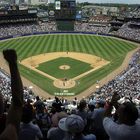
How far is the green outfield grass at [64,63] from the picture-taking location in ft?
154

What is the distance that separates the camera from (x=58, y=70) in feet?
161

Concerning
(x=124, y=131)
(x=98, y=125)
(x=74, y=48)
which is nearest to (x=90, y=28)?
(x=74, y=48)

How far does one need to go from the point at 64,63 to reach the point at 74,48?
13.0m

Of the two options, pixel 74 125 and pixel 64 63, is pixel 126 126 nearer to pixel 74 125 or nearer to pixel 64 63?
pixel 74 125

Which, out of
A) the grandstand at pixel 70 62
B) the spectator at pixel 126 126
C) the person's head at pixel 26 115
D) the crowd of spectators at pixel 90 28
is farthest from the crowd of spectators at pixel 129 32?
the spectator at pixel 126 126

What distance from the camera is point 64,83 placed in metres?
43.0

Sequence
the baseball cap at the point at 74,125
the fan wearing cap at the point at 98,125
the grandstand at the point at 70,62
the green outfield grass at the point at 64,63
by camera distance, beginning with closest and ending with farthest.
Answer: the baseball cap at the point at 74,125, the fan wearing cap at the point at 98,125, the grandstand at the point at 70,62, the green outfield grass at the point at 64,63

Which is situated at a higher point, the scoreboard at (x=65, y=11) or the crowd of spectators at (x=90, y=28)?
the scoreboard at (x=65, y=11)

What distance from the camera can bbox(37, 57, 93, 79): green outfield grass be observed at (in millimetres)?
46969

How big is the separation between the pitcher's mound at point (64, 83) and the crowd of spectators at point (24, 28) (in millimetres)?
40927

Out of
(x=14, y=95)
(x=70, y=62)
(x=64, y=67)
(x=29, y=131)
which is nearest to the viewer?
(x=14, y=95)

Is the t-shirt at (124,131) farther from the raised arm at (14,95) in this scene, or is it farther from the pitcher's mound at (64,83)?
the pitcher's mound at (64,83)

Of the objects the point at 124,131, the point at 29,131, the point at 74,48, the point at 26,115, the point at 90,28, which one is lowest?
the point at 74,48

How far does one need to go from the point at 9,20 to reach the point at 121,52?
42145 millimetres
